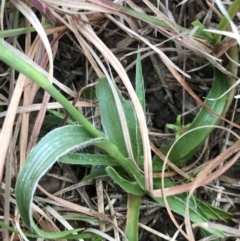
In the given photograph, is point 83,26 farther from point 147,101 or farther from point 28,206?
point 28,206

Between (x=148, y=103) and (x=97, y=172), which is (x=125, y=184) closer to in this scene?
(x=97, y=172)

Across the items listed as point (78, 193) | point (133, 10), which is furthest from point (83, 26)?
point (78, 193)

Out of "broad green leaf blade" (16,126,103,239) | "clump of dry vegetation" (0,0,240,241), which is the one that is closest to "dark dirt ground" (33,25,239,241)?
"clump of dry vegetation" (0,0,240,241)

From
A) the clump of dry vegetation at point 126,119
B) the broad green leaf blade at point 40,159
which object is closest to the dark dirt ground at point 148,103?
the clump of dry vegetation at point 126,119

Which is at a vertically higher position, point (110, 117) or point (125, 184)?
point (110, 117)

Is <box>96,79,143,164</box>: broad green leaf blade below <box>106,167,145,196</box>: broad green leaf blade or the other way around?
the other way around

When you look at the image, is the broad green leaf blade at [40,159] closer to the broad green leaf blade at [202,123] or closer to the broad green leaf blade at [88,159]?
the broad green leaf blade at [88,159]

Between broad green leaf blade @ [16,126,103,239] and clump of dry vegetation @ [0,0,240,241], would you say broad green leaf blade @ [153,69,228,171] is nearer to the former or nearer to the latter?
clump of dry vegetation @ [0,0,240,241]

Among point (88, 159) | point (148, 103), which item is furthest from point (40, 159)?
point (148, 103)
